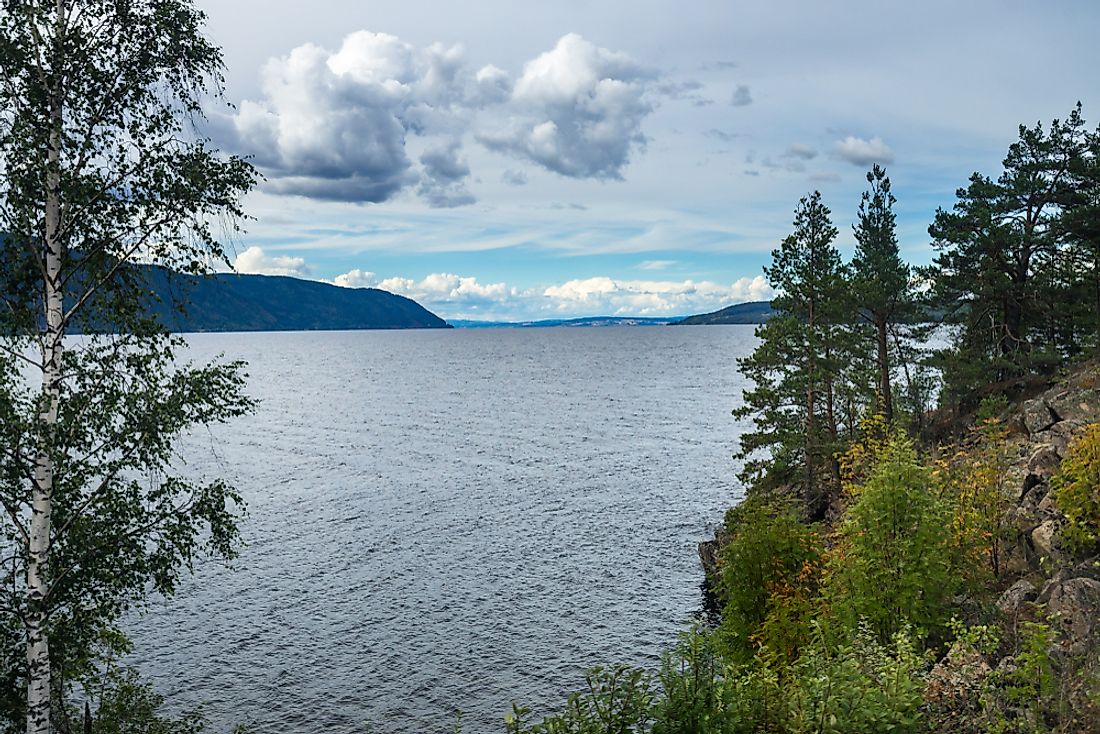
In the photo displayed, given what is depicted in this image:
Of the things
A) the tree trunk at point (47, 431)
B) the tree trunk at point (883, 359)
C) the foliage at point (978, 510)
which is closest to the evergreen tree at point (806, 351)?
the tree trunk at point (883, 359)

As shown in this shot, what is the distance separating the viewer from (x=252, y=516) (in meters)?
51.6

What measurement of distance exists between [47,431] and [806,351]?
124ft

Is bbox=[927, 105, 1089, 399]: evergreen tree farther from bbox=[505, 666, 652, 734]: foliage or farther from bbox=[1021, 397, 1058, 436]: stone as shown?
bbox=[505, 666, 652, 734]: foliage

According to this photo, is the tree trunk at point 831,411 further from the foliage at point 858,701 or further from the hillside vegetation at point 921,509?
the foliage at point 858,701

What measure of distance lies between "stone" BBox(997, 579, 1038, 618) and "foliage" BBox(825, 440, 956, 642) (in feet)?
3.78

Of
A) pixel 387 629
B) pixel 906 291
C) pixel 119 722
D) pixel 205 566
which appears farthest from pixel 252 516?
pixel 906 291

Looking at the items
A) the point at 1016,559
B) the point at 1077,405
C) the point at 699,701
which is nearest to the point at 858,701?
the point at 699,701

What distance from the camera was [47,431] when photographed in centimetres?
1227

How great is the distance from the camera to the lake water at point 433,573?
30297 mm

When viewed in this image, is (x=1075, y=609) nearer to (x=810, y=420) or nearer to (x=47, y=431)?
(x=47, y=431)

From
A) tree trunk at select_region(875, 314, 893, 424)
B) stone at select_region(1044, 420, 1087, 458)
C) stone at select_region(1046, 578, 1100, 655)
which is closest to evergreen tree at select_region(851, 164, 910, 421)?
tree trunk at select_region(875, 314, 893, 424)

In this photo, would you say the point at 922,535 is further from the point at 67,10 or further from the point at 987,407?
the point at 987,407

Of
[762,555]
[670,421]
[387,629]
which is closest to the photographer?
[762,555]

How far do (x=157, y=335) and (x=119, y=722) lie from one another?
456 inches
